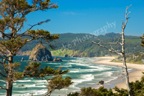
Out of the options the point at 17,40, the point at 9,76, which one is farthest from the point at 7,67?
the point at 17,40

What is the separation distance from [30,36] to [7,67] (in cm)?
283

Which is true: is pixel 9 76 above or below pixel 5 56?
below

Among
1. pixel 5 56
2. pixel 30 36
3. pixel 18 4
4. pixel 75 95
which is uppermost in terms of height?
pixel 18 4

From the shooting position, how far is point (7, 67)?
732 inches

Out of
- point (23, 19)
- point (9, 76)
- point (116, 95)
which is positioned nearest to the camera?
point (9, 76)

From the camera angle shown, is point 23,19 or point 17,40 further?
point 23,19

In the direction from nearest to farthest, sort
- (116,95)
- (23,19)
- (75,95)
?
(23,19), (75,95), (116,95)

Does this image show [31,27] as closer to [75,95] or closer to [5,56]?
[5,56]

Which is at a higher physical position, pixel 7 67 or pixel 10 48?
pixel 10 48

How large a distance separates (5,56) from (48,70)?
289cm

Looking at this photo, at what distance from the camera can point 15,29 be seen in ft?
65.2

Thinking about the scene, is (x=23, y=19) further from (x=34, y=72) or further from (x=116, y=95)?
(x=116, y=95)

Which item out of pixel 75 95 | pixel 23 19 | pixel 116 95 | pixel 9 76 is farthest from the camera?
pixel 116 95

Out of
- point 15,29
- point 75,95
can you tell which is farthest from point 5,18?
point 75,95
